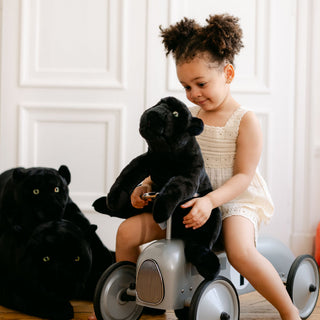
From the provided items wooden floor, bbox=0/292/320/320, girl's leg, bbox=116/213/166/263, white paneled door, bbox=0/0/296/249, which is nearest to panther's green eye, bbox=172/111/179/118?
girl's leg, bbox=116/213/166/263

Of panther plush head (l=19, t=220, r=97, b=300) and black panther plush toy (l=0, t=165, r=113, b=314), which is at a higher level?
black panther plush toy (l=0, t=165, r=113, b=314)

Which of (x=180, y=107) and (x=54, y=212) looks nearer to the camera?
(x=180, y=107)

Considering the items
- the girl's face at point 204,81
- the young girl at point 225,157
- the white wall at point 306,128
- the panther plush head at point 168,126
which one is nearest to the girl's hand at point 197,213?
the young girl at point 225,157

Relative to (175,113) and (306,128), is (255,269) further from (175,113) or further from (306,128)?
(306,128)

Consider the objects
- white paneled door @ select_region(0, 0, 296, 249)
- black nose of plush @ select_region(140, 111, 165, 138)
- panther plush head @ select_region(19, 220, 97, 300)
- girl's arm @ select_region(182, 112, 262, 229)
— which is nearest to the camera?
black nose of plush @ select_region(140, 111, 165, 138)

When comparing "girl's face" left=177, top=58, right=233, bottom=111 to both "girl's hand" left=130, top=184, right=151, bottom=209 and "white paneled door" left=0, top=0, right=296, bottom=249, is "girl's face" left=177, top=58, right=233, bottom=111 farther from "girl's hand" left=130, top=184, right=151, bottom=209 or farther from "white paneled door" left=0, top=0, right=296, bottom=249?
"white paneled door" left=0, top=0, right=296, bottom=249

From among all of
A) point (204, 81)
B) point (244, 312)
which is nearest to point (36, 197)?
point (204, 81)

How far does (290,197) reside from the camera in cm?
212

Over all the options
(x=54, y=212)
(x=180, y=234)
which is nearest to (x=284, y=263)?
(x=180, y=234)

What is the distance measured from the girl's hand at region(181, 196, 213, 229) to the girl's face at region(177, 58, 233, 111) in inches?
11.5

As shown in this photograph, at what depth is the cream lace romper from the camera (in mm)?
1290

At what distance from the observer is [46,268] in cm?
128

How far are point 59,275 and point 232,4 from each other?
1.38 m

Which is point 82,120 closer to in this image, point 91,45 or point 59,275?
point 91,45
